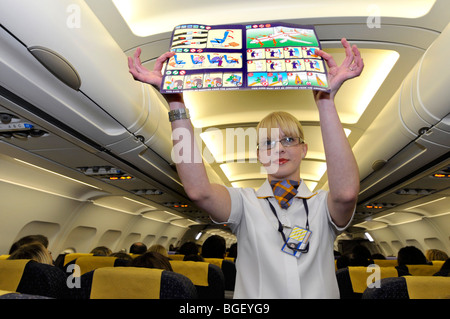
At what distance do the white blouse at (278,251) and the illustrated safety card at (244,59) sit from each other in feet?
1.85

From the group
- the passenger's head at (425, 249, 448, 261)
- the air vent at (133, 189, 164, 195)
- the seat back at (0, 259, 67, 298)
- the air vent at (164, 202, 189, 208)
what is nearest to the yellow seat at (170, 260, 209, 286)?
the seat back at (0, 259, 67, 298)

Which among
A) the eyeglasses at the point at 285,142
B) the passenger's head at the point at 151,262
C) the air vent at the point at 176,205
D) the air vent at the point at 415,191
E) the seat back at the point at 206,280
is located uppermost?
the air vent at the point at 176,205

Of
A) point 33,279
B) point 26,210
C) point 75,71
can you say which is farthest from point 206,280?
point 26,210

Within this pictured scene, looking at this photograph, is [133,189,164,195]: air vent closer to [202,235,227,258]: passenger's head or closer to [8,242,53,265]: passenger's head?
[202,235,227,258]: passenger's head

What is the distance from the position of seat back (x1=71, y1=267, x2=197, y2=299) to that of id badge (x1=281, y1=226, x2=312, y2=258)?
792 mm

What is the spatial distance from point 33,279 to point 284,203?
230 cm

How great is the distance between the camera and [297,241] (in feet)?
4.49

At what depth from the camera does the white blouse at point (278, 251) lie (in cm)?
136

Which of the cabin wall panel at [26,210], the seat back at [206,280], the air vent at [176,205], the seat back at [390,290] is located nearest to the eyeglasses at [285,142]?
the seat back at [390,290]

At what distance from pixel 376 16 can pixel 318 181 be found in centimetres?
656

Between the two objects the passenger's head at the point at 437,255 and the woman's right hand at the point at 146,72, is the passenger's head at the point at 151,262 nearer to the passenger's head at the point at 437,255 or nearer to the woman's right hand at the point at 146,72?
the woman's right hand at the point at 146,72

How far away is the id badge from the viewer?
1.35m

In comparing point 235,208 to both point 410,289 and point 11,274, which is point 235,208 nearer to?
point 410,289
